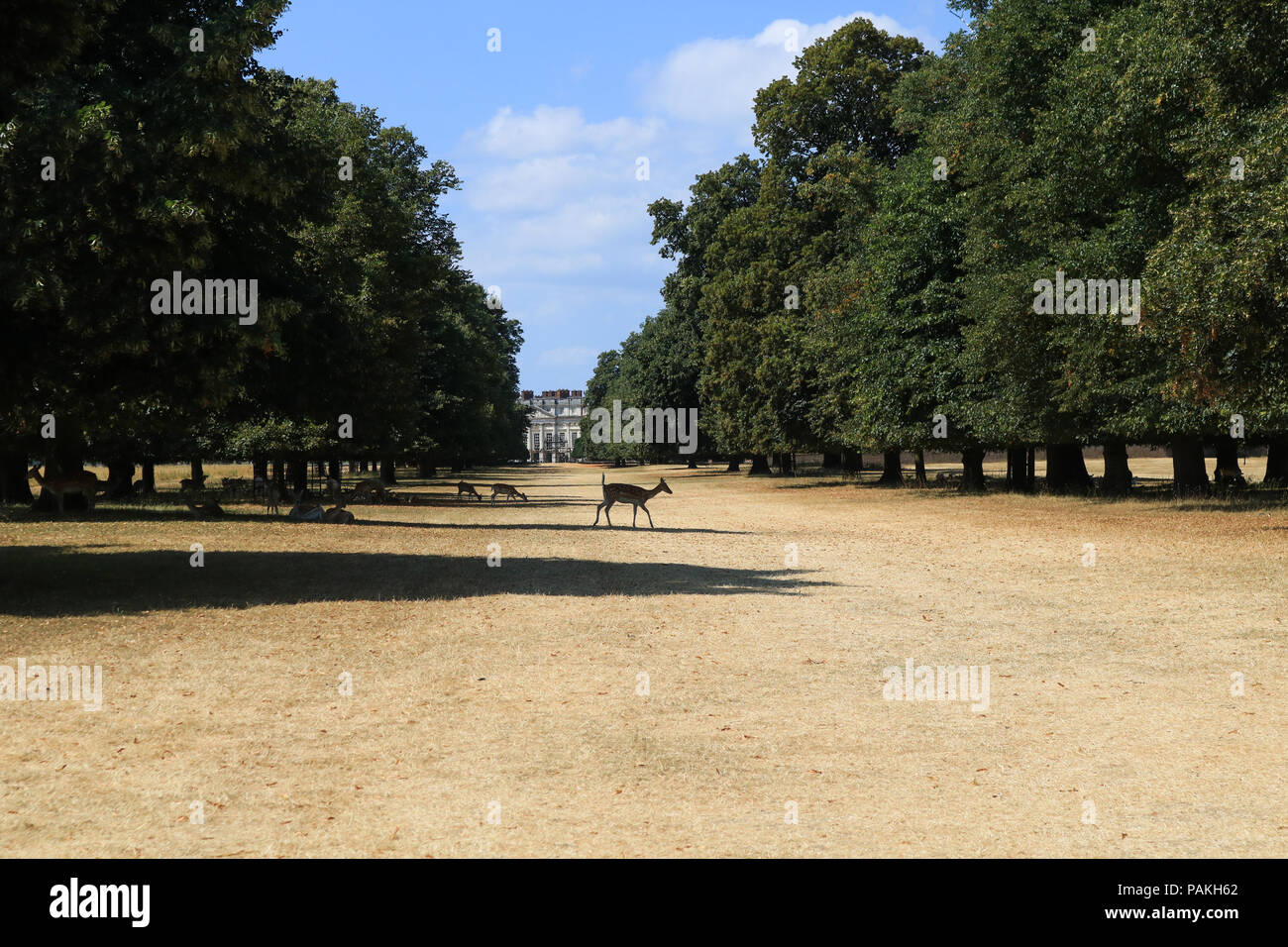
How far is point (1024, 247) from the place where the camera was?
34562 millimetres

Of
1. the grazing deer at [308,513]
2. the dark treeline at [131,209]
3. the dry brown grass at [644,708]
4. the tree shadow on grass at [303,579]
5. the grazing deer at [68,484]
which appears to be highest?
the dark treeline at [131,209]

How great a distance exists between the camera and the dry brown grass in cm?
646

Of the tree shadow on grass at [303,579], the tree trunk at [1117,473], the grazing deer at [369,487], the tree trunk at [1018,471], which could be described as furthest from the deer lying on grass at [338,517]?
the tree trunk at [1018,471]

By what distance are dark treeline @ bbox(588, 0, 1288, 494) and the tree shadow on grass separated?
443 inches

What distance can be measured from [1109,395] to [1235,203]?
1074 cm

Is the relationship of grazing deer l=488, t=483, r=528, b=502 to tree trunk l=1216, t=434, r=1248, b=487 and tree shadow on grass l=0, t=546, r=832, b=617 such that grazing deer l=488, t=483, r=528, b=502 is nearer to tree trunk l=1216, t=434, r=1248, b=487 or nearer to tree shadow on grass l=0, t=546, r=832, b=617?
tree shadow on grass l=0, t=546, r=832, b=617

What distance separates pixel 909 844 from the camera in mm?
6074

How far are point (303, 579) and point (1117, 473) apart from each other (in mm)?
29804

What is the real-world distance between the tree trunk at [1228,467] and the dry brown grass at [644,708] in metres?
20.5

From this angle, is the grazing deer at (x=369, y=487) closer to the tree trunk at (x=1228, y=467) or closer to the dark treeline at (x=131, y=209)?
the dark treeline at (x=131, y=209)

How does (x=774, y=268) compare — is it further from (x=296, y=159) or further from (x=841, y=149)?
(x=296, y=159)

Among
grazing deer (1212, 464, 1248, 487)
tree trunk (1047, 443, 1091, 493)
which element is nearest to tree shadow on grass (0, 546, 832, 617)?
tree trunk (1047, 443, 1091, 493)

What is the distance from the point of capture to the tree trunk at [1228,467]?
39781 mm

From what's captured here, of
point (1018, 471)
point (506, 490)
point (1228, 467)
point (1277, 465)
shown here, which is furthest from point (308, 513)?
point (1277, 465)
